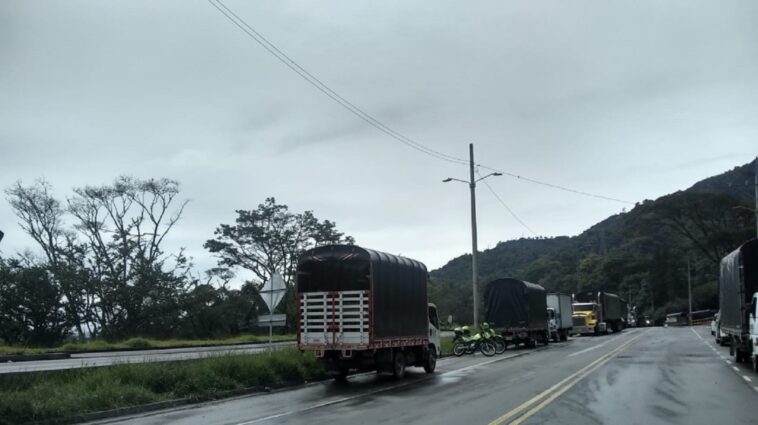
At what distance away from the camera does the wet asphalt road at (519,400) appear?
11.8 m

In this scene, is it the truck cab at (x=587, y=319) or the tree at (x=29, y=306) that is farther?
the truck cab at (x=587, y=319)

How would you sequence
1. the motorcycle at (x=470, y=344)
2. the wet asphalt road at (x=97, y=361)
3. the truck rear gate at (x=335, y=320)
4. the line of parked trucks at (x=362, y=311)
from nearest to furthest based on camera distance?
the wet asphalt road at (x=97, y=361), the truck rear gate at (x=335, y=320), the line of parked trucks at (x=362, y=311), the motorcycle at (x=470, y=344)

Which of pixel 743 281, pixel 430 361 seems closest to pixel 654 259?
pixel 743 281

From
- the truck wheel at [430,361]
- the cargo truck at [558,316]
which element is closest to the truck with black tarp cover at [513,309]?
the cargo truck at [558,316]

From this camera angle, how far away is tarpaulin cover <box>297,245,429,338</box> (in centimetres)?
1922

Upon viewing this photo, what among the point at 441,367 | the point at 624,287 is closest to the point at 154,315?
the point at 441,367

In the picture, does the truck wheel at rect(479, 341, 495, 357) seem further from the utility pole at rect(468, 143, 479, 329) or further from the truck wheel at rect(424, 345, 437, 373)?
the truck wheel at rect(424, 345, 437, 373)

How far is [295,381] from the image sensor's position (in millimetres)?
20078

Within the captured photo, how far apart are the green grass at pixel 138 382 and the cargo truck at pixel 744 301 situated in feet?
41.4

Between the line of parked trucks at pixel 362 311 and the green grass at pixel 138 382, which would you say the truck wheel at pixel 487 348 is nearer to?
the line of parked trucks at pixel 362 311

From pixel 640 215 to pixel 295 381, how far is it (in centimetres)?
8481

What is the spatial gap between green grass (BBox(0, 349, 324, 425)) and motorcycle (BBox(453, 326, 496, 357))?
1210cm

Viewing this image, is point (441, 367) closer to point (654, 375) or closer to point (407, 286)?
point (407, 286)

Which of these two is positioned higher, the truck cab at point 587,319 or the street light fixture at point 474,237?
the street light fixture at point 474,237
